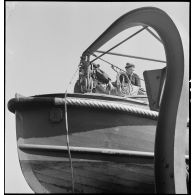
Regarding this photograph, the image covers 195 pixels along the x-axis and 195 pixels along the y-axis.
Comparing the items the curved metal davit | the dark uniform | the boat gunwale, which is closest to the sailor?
the dark uniform

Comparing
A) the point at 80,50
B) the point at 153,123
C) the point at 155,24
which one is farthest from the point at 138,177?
the point at 155,24

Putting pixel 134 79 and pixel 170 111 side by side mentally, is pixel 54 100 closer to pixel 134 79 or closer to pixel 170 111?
pixel 170 111

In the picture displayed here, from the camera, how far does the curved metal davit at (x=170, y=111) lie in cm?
165

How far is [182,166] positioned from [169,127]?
22cm

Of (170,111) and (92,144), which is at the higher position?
(170,111)

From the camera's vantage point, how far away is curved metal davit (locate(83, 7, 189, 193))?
165 centimetres

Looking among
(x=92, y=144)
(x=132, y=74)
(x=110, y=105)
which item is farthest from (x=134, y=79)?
(x=92, y=144)

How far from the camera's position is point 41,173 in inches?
124

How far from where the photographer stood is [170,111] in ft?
5.63

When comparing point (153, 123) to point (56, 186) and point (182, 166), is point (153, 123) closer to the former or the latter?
point (56, 186)

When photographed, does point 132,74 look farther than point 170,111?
Yes

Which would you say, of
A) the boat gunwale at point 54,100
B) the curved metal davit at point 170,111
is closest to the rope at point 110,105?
the boat gunwale at point 54,100

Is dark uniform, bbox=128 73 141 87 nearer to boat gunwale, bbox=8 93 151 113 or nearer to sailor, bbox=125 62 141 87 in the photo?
sailor, bbox=125 62 141 87

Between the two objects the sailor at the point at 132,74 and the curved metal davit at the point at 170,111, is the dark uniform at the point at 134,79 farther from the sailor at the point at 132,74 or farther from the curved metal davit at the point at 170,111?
the curved metal davit at the point at 170,111
